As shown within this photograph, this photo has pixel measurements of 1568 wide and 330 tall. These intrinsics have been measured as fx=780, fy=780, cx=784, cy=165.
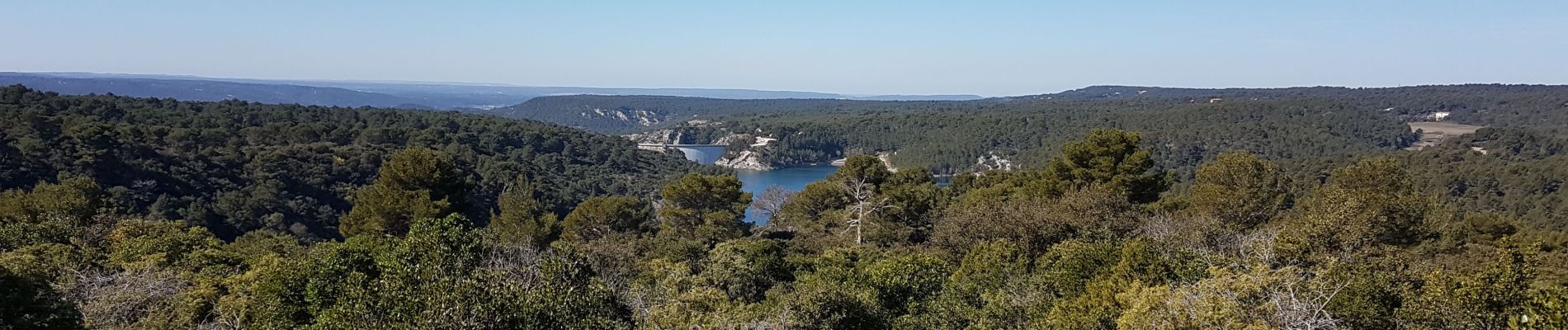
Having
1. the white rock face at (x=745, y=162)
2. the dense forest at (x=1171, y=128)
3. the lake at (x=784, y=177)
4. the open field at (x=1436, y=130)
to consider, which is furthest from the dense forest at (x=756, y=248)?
the white rock face at (x=745, y=162)

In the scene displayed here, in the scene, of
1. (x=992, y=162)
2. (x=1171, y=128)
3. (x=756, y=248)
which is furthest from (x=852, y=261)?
(x=1171, y=128)

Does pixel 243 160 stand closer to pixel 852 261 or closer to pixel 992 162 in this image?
pixel 852 261

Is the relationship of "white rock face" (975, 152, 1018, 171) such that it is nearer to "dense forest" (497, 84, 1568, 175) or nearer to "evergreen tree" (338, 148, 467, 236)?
"dense forest" (497, 84, 1568, 175)

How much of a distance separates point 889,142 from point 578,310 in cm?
13405

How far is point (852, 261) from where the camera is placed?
22266mm

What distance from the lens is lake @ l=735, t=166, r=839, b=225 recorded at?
104 m

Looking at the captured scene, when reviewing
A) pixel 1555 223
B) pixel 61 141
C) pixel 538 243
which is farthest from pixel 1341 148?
pixel 61 141

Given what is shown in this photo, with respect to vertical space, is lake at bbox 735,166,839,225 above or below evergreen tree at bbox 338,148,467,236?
below

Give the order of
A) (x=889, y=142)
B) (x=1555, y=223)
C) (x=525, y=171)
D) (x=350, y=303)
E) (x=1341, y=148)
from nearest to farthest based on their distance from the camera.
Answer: (x=350, y=303) → (x=1555, y=223) → (x=525, y=171) → (x=1341, y=148) → (x=889, y=142)

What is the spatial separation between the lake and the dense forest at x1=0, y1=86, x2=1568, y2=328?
5350 centimetres

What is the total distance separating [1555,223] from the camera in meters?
43.4

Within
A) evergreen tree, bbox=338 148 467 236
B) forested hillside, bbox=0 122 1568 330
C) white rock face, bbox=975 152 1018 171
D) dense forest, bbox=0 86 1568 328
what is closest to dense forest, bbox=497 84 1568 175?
white rock face, bbox=975 152 1018 171

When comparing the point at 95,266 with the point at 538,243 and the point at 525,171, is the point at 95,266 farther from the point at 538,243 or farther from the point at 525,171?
the point at 525,171

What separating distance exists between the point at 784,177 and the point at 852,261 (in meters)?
96.3
